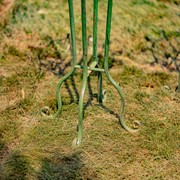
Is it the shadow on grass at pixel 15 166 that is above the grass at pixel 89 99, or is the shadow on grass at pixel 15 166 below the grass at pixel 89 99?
below

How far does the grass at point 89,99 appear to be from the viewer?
8.09 ft

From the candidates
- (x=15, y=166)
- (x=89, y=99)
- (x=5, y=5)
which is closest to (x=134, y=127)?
(x=89, y=99)

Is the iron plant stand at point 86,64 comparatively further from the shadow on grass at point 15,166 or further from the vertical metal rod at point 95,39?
the shadow on grass at point 15,166

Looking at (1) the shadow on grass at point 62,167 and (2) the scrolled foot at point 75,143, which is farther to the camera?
(2) the scrolled foot at point 75,143

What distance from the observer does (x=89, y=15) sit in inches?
165

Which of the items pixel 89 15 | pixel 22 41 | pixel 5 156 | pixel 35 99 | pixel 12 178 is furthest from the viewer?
pixel 89 15

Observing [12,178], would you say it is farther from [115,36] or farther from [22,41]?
[115,36]

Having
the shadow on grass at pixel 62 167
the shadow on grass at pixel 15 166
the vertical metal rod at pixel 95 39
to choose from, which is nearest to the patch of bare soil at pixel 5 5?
the vertical metal rod at pixel 95 39

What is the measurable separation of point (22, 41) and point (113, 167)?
2021 millimetres

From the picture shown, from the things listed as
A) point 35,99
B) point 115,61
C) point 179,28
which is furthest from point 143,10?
point 35,99

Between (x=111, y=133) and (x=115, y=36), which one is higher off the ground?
(x=115, y=36)

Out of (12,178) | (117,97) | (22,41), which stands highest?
(22,41)

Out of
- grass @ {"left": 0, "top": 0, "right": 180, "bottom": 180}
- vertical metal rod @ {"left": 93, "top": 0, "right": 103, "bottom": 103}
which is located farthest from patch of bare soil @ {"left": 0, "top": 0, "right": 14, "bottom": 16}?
vertical metal rod @ {"left": 93, "top": 0, "right": 103, "bottom": 103}

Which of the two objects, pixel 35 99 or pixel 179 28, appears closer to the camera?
pixel 35 99
